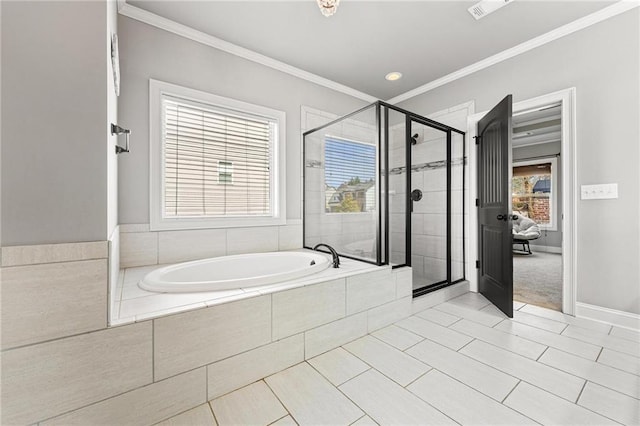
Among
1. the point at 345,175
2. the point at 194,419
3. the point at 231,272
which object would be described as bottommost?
the point at 194,419

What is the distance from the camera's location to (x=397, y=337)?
1976 millimetres

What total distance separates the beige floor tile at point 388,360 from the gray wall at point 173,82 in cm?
154

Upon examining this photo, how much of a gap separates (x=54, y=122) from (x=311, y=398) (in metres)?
1.64

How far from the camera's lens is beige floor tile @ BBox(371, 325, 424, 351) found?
73.8 inches

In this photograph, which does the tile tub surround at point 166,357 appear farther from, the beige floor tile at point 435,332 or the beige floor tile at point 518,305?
the beige floor tile at point 518,305

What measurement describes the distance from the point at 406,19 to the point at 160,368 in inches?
115

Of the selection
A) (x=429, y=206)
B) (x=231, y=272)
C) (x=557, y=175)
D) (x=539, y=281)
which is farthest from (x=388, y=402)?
(x=557, y=175)

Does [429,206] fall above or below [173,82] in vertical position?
below

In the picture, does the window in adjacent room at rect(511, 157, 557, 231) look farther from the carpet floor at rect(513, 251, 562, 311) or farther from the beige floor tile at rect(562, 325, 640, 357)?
the beige floor tile at rect(562, 325, 640, 357)

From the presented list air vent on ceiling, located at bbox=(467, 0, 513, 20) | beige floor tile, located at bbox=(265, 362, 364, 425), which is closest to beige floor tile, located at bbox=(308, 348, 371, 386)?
beige floor tile, located at bbox=(265, 362, 364, 425)

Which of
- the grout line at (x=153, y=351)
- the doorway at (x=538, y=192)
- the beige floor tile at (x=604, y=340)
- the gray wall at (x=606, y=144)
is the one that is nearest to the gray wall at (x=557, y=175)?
the doorway at (x=538, y=192)

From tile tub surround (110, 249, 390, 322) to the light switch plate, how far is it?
1.60 m

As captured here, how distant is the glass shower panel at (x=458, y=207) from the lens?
3092 mm

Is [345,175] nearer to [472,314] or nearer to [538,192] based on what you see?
[472,314]
